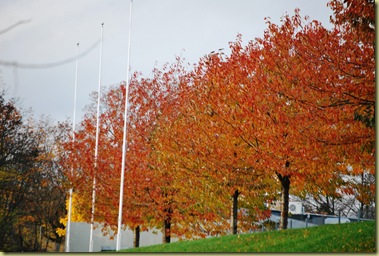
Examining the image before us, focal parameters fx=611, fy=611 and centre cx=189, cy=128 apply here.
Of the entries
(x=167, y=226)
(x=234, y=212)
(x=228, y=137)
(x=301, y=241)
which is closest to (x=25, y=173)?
(x=167, y=226)

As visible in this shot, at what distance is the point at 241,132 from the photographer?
1449 centimetres

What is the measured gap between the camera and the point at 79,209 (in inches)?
889

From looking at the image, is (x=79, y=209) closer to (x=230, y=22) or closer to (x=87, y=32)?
(x=87, y=32)

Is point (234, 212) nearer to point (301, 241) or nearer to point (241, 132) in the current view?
point (241, 132)

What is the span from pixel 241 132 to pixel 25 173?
1092 cm

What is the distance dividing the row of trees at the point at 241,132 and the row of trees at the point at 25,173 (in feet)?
5.05

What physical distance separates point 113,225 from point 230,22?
1051 cm

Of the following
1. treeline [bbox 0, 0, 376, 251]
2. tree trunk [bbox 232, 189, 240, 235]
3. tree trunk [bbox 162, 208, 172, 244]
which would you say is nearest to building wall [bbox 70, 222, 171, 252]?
treeline [bbox 0, 0, 376, 251]

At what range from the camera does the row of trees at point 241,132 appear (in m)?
11.3

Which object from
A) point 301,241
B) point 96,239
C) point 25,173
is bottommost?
point 96,239

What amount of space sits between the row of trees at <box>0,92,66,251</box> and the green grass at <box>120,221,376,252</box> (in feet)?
24.5

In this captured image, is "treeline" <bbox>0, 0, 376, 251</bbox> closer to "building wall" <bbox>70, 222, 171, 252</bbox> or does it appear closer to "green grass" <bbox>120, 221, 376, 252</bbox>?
"building wall" <bbox>70, 222, 171, 252</bbox>

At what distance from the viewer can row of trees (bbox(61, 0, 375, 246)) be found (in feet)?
37.1

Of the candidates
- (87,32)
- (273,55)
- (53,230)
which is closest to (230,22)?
(273,55)
